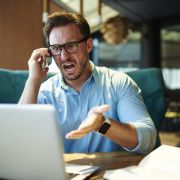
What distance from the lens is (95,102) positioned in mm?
1450

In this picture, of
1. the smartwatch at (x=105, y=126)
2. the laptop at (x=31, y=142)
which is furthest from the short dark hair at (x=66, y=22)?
the laptop at (x=31, y=142)

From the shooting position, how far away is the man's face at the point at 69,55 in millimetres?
1459

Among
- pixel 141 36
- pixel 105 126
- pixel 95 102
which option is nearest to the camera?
pixel 105 126

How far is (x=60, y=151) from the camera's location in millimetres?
682

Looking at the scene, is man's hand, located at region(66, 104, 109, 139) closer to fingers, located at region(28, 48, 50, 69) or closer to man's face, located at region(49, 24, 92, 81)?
man's face, located at region(49, 24, 92, 81)

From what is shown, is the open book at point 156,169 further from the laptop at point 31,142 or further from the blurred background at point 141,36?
the blurred background at point 141,36

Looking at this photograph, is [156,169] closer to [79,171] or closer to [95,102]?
[79,171]

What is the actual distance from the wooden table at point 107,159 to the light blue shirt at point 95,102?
19cm

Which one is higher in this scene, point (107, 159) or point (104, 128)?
point (104, 128)

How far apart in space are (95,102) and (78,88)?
131 mm

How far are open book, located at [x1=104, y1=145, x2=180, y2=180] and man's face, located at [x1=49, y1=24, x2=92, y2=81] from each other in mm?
630

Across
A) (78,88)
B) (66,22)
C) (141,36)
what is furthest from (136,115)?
(141,36)

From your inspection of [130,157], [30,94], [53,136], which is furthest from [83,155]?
[53,136]

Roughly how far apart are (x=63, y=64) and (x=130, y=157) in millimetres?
560
